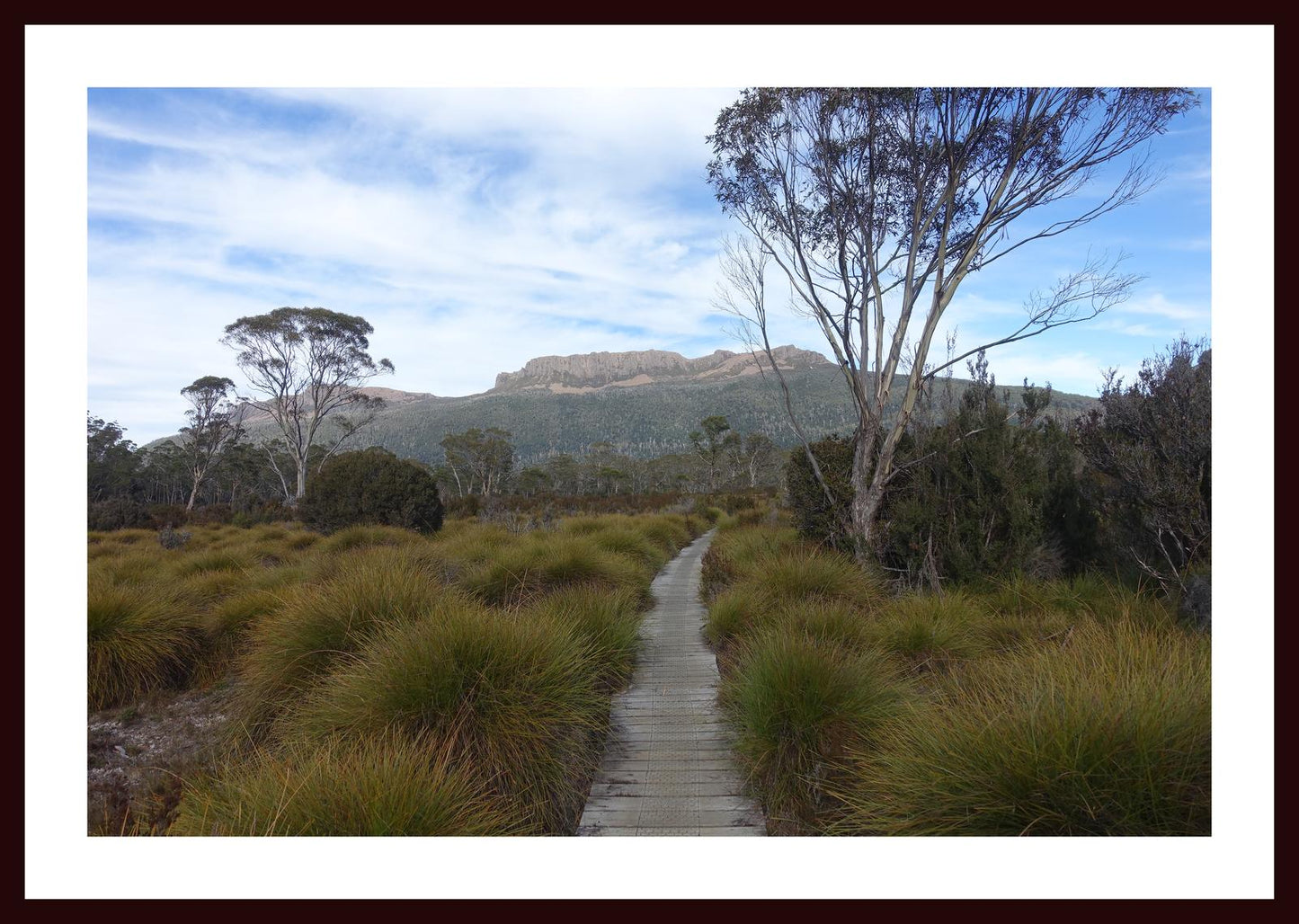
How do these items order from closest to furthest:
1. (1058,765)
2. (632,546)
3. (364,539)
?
(1058,765)
(632,546)
(364,539)

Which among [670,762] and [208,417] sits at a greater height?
[208,417]

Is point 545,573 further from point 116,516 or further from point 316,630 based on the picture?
point 116,516

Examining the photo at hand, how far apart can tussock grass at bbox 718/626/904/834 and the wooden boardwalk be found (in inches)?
6.7

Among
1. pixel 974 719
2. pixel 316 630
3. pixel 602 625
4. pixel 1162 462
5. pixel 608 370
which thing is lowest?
pixel 602 625

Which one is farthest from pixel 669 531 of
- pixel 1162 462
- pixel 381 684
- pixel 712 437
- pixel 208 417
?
→ pixel 208 417

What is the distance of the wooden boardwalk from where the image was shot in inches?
116

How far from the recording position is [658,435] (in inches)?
3775

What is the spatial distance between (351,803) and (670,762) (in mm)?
1904

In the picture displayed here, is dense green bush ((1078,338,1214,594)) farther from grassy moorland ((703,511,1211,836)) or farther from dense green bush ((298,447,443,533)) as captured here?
dense green bush ((298,447,443,533))

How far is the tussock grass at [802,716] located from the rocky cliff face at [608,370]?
426 ft

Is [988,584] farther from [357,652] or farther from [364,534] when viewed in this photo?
[364,534]

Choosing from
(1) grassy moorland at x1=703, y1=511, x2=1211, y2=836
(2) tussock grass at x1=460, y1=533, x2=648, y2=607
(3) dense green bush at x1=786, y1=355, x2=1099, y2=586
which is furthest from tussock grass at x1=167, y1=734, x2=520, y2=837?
(3) dense green bush at x1=786, y1=355, x2=1099, y2=586

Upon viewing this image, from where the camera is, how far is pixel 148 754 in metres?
4.31

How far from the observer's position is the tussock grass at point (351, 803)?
89.5 inches
